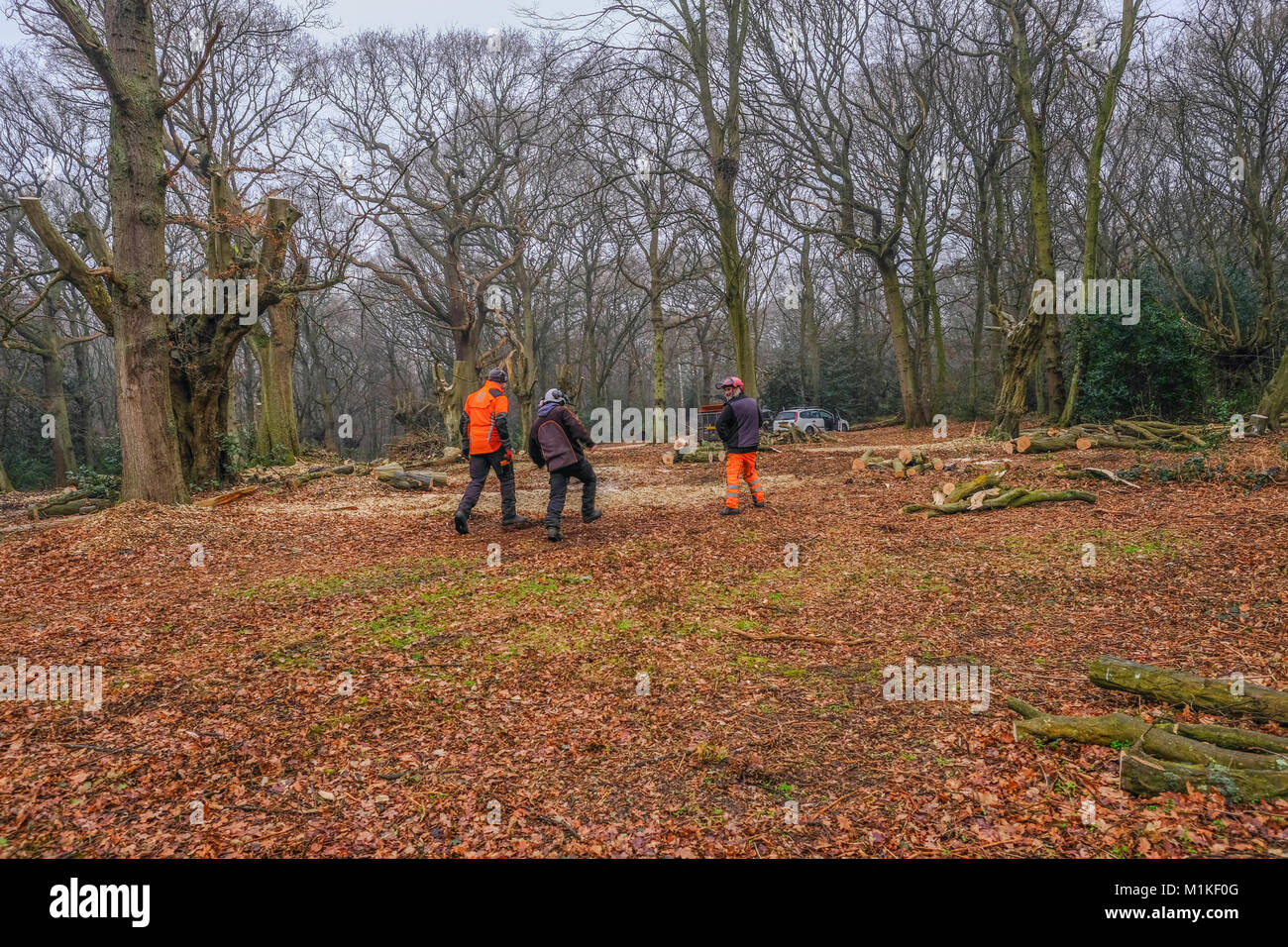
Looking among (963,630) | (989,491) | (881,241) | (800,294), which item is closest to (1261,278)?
(881,241)

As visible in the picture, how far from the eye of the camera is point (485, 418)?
877 cm

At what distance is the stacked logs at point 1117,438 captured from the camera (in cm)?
1306

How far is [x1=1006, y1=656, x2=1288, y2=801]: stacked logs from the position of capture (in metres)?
2.87

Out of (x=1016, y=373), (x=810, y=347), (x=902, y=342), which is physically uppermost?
(x=810, y=347)

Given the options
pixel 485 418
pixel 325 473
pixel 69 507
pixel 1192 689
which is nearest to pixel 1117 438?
pixel 1192 689

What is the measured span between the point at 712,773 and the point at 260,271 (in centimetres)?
1360

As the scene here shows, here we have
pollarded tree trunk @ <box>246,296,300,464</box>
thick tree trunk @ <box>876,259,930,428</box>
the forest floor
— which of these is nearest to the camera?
the forest floor

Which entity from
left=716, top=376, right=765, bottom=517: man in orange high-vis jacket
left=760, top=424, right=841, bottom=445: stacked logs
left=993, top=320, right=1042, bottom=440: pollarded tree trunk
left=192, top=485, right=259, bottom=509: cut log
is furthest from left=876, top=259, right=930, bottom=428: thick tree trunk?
left=192, top=485, right=259, bottom=509: cut log

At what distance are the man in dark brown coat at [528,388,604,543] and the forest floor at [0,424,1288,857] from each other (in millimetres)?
514

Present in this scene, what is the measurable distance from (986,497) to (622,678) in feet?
22.3

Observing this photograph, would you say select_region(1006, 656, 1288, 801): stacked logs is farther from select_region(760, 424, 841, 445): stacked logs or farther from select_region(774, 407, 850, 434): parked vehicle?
select_region(774, 407, 850, 434): parked vehicle

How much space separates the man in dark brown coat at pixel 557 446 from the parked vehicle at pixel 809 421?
55.4ft

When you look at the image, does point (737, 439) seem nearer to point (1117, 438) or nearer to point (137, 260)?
point (1117, 438)

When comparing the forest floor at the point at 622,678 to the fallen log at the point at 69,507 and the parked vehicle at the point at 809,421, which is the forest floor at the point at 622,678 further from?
the parked vehicle at the point at 809,421
